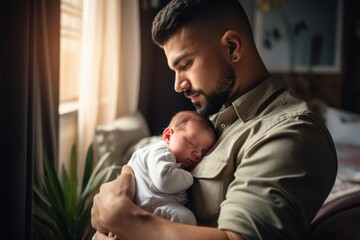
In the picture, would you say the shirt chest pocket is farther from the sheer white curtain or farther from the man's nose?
the sheer white curtain

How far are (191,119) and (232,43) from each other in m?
0.25

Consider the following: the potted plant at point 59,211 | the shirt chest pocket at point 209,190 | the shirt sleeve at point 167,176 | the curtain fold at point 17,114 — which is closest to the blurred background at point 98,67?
the curtain fold at point 17,114

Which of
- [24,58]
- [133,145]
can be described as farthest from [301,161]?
[133,145]

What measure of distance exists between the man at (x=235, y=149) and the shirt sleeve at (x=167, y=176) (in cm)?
4

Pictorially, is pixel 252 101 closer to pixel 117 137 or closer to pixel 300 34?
pixel 117 137

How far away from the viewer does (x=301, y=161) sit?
2.99 feet

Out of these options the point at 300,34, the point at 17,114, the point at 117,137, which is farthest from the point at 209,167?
the point at 300,34

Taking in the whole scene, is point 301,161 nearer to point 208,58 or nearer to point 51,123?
point 208,58

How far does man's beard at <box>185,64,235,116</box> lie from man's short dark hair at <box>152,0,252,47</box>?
0.46ft

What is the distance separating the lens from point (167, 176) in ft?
3.46

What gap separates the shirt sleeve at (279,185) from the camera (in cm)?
87

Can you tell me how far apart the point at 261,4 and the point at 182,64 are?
339cm

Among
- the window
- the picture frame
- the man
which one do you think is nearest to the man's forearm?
the man

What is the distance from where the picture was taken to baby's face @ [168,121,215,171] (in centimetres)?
115
